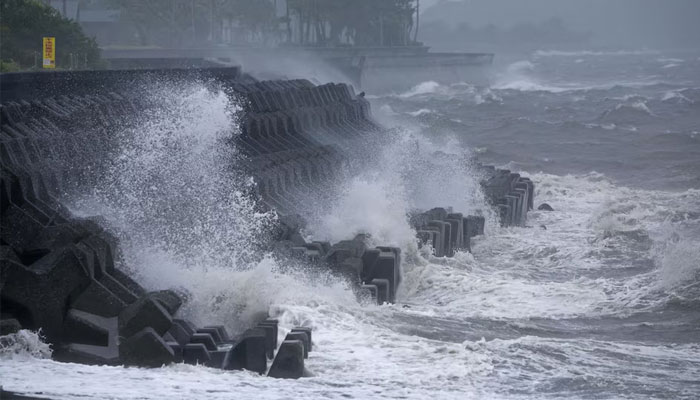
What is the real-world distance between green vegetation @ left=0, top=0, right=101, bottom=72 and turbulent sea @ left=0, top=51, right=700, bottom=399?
804cm

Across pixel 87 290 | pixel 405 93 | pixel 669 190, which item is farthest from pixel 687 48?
pixel 87 290

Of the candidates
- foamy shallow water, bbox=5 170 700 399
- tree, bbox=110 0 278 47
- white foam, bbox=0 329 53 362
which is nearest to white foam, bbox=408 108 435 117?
tree, bbox=110 0 278 47

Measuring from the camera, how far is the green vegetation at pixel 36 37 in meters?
26.2

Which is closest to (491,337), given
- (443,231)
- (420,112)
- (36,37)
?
(443,231)

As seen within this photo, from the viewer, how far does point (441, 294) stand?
517 inches

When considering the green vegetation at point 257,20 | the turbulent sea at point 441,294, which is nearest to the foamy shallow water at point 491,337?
the turbulent sea at point 441,294

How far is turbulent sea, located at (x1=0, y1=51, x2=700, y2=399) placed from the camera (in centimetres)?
844

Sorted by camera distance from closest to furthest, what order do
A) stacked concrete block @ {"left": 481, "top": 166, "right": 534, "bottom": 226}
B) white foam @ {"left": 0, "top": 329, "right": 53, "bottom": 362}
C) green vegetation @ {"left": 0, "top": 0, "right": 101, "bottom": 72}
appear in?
1. white foam @ {"left": 0, "top": 329, "right": 53, "bottom": 362}
2. stacked concrete block @ {"left": 481, "top": 166, "right": 534, "bottom": 226}
3. green vegetation @ {"left": 0, "top": 0, "right": 101, "bottom": 72}

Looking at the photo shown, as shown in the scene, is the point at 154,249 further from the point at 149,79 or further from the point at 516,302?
the point at 149,79

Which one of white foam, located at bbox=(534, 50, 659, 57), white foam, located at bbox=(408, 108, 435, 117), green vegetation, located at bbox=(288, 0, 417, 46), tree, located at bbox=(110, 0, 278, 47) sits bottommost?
white foam, located at bbox=(408, 108, 435, 117)

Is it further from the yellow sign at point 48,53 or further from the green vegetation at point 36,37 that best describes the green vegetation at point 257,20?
the yellow sign at point 48,53

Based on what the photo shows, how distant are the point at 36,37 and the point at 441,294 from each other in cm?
1792

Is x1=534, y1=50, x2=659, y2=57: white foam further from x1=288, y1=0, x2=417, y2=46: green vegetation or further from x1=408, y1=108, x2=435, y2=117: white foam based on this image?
x1=408, y1=108, x2=435, y2=117: white foam

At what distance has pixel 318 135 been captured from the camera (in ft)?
75.3
